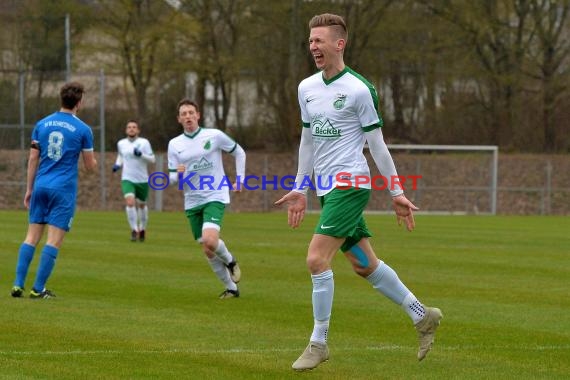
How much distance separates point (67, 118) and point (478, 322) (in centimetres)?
424

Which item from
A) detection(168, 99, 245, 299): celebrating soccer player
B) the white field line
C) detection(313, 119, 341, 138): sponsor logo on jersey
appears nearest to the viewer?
detection(313, 119, 341, 138): sponsor logo on jersey

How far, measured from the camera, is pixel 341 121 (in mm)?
7555

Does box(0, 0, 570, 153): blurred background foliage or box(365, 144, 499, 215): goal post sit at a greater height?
box(0, 0, 570, 153): blurred background foliage

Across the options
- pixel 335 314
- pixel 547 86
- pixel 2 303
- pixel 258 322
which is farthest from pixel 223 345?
pixel 547 86

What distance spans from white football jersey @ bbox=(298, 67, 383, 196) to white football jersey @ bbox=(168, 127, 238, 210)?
15.2ft

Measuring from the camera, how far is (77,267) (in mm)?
15070

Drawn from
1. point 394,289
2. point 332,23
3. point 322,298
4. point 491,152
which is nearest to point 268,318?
point 394,289

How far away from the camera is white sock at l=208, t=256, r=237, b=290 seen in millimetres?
11867

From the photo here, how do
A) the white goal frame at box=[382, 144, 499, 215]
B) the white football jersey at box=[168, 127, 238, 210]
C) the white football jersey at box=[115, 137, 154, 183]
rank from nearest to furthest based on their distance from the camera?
the white football jersey at box=[168, 127, 238, 210]
the white football jersey at box=[115, 137, 154, 183]
the white goal frame at box=[382, 144, 499, 215]

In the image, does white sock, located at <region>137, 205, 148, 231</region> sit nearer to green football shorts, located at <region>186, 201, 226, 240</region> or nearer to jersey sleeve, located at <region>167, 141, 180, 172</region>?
jersey sleeve, located at <region>167, 141, 180, 172</region>

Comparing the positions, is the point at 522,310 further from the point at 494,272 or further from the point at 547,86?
the point at 547,86

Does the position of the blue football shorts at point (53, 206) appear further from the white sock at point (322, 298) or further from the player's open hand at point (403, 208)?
the player's open hand at point (403, 208)

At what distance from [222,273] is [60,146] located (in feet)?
6.96

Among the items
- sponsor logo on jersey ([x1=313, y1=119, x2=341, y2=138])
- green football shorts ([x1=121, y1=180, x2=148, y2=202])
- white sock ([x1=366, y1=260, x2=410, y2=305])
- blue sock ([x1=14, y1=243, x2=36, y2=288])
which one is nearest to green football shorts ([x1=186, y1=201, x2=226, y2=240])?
blue sock ([x1=14, y1=243, x2=36, y2=288])
